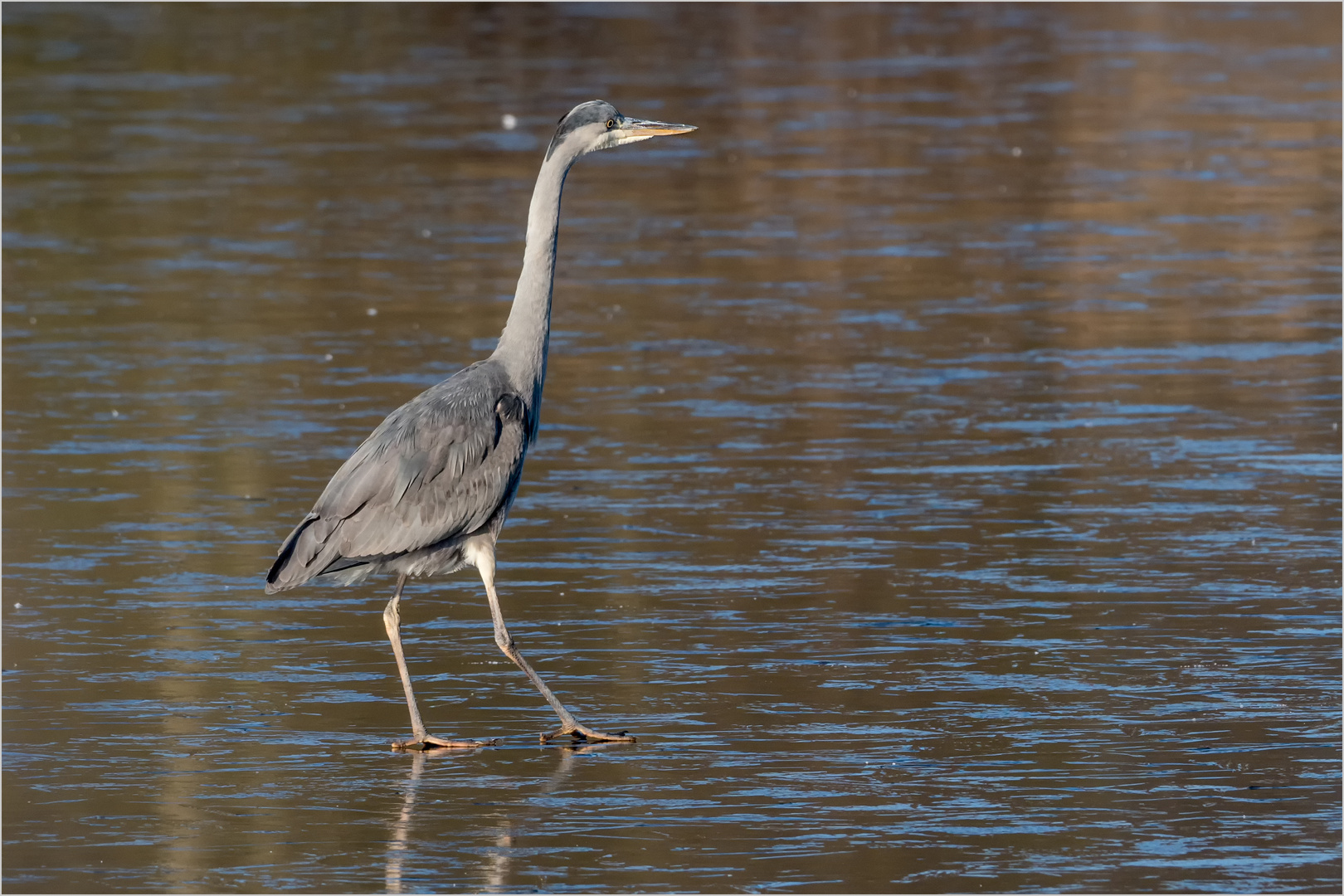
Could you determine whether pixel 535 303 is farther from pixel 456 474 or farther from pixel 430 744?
pixel 430 744

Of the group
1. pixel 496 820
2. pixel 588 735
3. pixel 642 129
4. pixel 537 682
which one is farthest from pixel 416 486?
pixel 642 129

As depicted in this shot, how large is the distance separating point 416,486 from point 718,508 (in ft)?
12.5

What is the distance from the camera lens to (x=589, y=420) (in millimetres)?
15000

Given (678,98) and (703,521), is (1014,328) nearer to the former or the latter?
(703,521)

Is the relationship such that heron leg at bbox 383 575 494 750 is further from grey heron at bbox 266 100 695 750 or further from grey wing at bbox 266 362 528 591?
grey wing at bbox 266 362 528 591

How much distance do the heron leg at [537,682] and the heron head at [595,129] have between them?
1.72m

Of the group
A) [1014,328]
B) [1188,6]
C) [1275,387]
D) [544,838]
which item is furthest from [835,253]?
[1188,6]

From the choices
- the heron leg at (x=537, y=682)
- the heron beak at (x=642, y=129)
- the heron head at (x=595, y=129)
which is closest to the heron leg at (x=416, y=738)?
the heron leg at (x=537, y=682)

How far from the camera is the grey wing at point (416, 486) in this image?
9195 millimetres

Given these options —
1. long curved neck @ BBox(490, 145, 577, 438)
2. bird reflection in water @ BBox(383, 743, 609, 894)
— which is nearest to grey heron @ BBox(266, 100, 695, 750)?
long curved neck @ BBox(490, 145, 577, 438)

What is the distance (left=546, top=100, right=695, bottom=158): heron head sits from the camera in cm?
985

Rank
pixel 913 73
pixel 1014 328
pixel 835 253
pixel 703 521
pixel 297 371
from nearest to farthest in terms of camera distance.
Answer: pixel 703 521 → pixel 297 371 → pixel 1014 328 → pixel 835 253 → pixel 913 73


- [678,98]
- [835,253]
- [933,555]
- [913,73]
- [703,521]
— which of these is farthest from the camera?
[913,73]

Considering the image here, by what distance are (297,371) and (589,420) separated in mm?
2479
